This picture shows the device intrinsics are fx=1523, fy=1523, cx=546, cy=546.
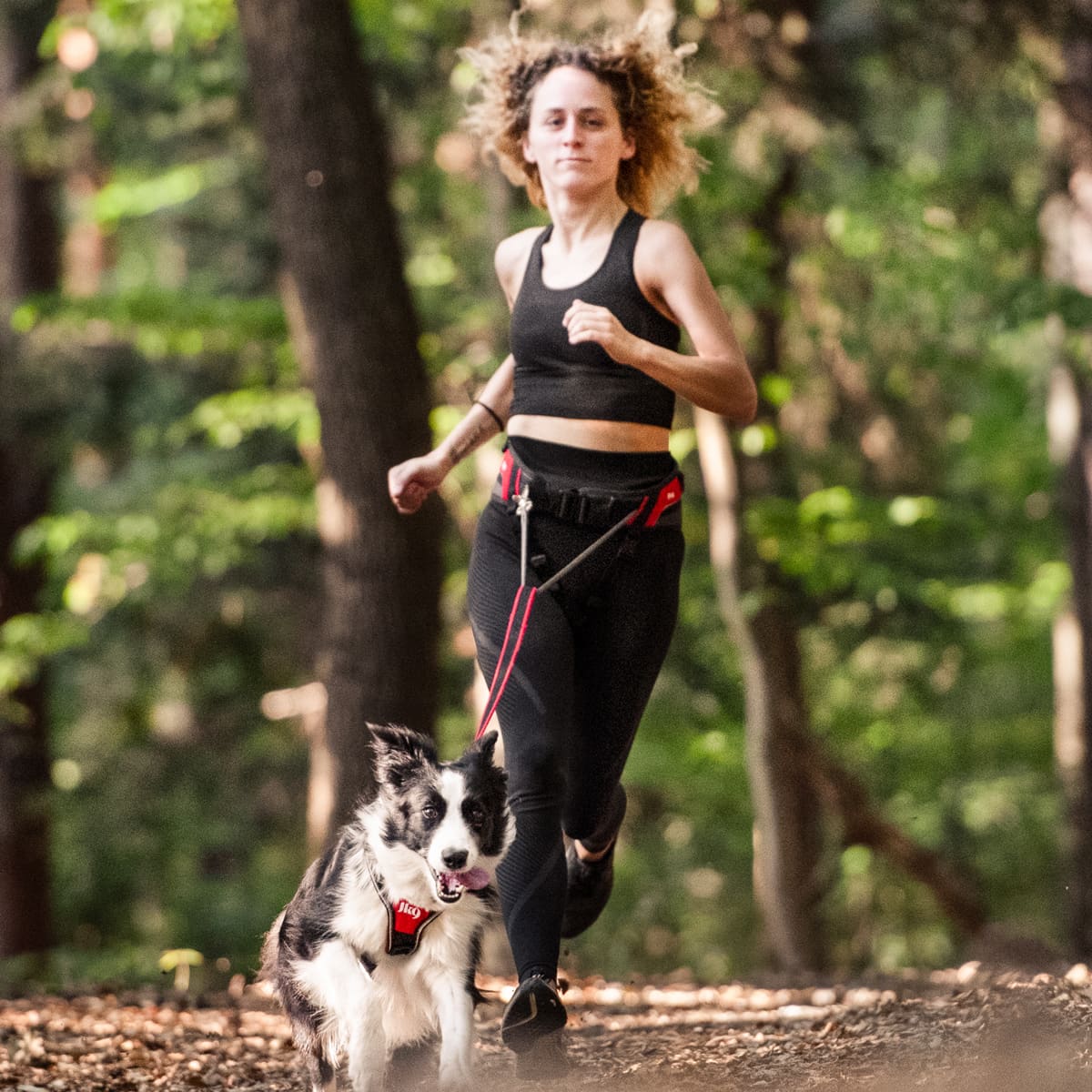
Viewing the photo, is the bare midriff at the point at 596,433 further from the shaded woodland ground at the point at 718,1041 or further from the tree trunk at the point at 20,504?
the tree trunk at the point at 20,504

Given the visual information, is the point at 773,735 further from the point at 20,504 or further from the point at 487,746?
the point at 20,504

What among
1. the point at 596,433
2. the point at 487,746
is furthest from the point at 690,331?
the point at 487,746

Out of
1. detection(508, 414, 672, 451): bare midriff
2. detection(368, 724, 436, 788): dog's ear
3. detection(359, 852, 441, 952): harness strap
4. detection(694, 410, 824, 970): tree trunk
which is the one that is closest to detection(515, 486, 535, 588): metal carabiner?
detection(508, 414, 672, 451): bare midriff

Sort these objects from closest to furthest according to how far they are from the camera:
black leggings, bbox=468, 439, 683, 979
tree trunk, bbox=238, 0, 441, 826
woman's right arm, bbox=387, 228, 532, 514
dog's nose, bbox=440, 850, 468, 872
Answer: dog's nose, bbox=440, 850, 468, 872
black leggings, bbox=468, 439, 683, 979
woman's right arm, bbox=387, 228, 532, 514
tree trunk, bbox=238, 0, 441, 826

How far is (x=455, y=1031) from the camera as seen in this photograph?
13.0 feet

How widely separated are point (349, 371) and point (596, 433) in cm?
405

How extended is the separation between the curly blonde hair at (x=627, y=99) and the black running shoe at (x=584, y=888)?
2.08 meters

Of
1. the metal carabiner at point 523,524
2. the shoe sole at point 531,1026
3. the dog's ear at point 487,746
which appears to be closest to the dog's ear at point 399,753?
the dog's ear at point 487,746

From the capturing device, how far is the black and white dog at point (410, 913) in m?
3.95

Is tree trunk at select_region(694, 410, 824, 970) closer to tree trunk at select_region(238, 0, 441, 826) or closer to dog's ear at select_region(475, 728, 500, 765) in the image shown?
tree trunk at select_region(238, 0, 441, 826)

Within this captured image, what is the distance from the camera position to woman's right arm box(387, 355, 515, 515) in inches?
187

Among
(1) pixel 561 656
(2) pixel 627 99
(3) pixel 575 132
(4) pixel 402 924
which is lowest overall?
(4) pixel 402 924

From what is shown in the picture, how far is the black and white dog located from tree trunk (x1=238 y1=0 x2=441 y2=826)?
396cm

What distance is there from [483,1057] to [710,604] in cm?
847
